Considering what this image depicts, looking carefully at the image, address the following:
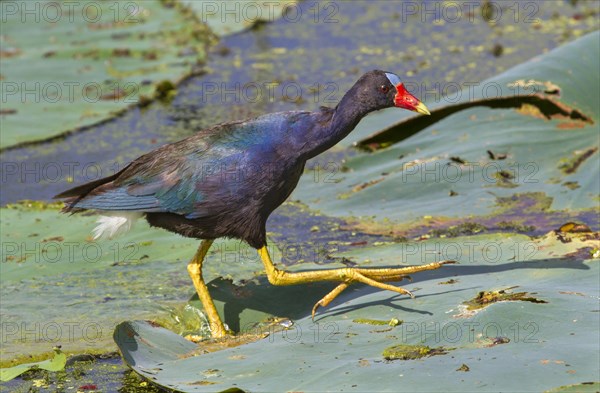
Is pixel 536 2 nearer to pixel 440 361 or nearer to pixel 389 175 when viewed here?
pixel 389 175

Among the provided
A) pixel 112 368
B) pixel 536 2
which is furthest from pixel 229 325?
pixel 536 2

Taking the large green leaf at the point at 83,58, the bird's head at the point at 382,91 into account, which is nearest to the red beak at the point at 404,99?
the bird's head at the point at 382,91

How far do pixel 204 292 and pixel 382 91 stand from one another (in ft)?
3.30

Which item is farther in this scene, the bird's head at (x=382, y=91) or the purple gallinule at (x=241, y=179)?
the bird's head at (x=382, y=91)

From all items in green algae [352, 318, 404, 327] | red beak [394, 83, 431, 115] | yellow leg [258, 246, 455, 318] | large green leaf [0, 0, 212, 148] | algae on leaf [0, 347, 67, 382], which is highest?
large green leaf [0, 0, 212, 148]

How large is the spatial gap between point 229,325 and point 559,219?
1717 mm

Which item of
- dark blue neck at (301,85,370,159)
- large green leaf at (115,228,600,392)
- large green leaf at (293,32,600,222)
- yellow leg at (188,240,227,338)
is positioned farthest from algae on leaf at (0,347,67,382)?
large green leaf at (293,32,600,222)

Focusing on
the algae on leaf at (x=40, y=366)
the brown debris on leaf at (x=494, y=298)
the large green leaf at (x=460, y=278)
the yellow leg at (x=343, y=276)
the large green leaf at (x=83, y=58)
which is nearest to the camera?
the large green leaf at (x=460, y=278)

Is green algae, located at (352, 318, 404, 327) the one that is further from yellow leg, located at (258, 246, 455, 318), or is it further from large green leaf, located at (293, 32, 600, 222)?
large green leaf, located at (293, 32, 600, 222)

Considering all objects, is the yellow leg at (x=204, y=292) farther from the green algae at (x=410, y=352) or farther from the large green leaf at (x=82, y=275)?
the green algae at (x=410, y=352)

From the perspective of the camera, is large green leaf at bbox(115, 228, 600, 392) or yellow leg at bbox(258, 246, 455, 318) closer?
large green leaf at bbox(115, 228, 600, 392)

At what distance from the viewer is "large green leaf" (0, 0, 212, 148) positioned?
21.3 ft

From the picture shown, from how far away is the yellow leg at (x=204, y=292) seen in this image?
3.87m

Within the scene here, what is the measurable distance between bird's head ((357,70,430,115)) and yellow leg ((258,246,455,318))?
62 cm
